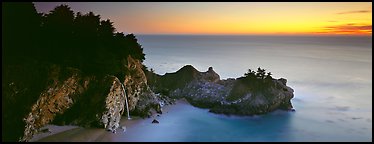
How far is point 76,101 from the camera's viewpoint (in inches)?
739

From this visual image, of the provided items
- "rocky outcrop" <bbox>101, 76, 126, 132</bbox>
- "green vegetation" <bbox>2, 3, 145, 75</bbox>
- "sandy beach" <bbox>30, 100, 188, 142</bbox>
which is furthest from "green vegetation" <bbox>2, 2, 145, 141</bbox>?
"sandy beach" <bbox>30, 100, 188, 142</bbox>

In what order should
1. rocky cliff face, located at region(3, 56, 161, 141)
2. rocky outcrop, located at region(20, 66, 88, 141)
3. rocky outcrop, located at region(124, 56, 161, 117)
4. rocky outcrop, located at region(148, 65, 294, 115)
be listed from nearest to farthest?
1. rocky outcrop, located at region(20, 66, 88, 141)
2. rocky cliff face, located at region(3, 56, 161, 141)
3. rocky outcrop, located at region(124, 56, 161, 117)
4. rocky outcrop, located at region(148, 65, 294, 115)

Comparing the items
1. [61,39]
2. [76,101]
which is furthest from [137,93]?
[61,39]

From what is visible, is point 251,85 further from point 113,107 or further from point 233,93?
point 113,107

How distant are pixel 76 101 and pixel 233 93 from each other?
12841mm

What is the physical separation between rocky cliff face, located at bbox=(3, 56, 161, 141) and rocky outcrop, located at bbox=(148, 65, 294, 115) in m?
7.10

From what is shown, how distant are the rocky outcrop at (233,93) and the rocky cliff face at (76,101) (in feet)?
23.3

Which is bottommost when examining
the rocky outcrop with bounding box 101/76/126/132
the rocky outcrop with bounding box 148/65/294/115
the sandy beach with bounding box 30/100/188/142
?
the sandy beach with bounding box 30/100/188/142

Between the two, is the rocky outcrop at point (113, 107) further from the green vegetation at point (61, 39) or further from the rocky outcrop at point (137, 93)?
the rocky outcrop at point (137, 93)

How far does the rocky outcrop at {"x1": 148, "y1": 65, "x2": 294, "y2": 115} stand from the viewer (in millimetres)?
26359

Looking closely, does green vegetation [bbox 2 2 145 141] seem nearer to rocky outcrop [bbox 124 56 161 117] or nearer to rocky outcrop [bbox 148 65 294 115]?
rocky outcrop [bbox 124 56 161 117]

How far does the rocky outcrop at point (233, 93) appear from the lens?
86.5 ft

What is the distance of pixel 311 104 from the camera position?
1166 inches

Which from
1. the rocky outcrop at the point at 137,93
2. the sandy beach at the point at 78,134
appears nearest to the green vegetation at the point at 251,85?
the rocky outcrop at the point at 137,93
